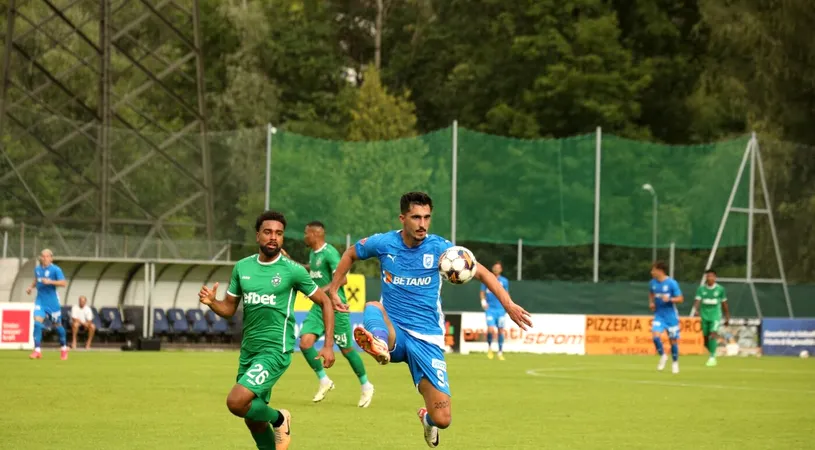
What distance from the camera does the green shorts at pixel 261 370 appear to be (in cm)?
1179

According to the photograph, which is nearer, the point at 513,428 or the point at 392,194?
the point at 513,428

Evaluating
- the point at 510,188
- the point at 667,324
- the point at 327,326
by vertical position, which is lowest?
the point at 667,324

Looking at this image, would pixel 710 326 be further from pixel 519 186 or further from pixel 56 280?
pixel 56 280

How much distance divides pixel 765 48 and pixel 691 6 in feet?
63.1

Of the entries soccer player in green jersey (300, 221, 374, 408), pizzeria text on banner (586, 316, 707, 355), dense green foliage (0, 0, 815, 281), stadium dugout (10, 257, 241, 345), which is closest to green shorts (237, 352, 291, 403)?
soccer player in green jersey (300, 221, 374, 408)

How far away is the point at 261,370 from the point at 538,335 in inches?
1246

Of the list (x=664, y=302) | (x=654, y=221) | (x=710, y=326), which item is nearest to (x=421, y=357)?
(x=664, y=302)

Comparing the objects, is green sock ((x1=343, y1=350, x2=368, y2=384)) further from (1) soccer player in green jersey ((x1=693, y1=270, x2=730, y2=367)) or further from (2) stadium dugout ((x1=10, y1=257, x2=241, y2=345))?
(2) stadium dugout ((x1=10, y1=257, x2=241, y2=345))

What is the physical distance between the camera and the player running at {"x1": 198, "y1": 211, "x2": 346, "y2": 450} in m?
11.9

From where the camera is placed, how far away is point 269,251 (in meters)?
12.2

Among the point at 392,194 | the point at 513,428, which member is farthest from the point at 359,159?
the point at 513,428

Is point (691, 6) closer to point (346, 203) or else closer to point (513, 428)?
point (346, 203)

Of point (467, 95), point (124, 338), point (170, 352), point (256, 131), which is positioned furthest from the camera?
point (467, 95)

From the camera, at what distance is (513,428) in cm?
1645
